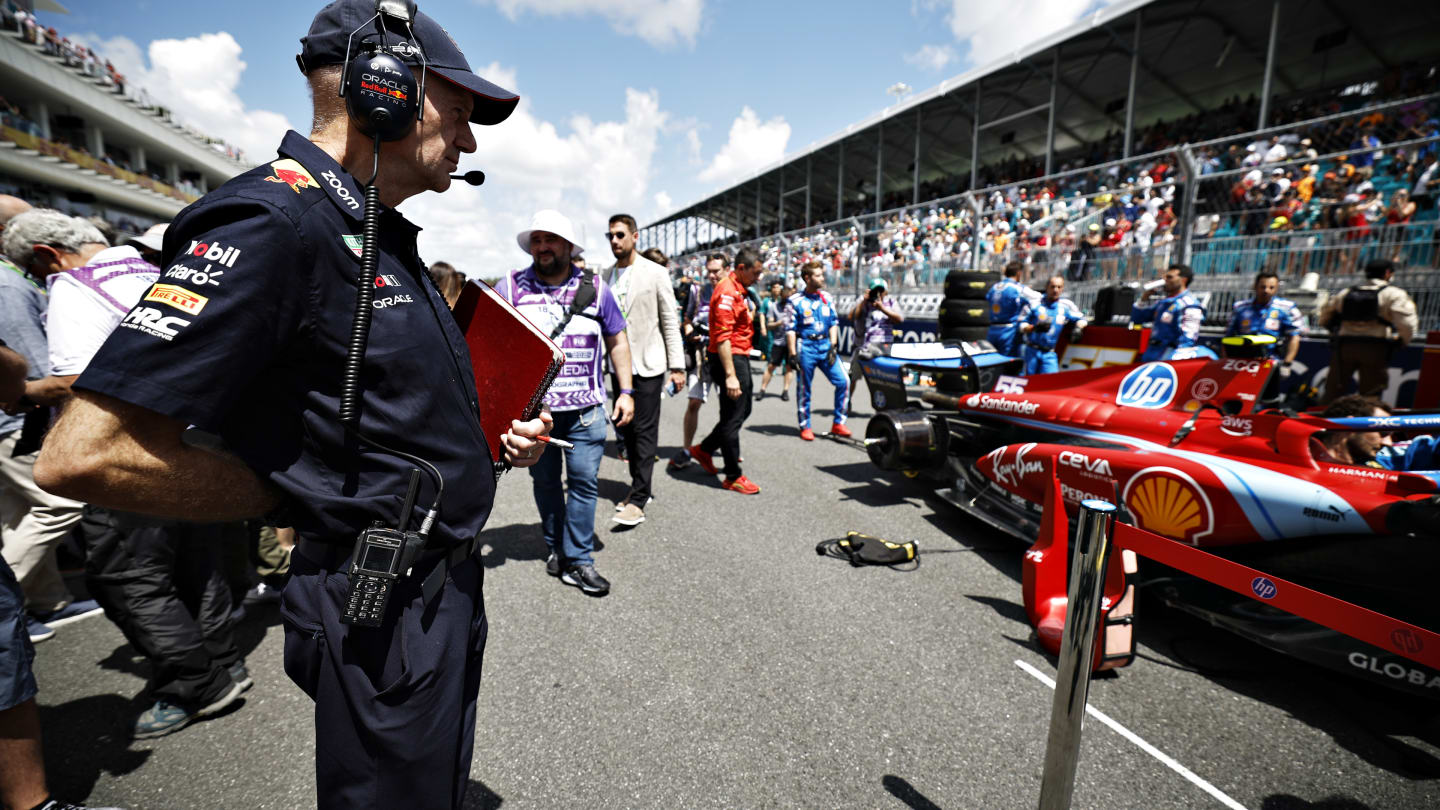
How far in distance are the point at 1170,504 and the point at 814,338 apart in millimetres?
4102

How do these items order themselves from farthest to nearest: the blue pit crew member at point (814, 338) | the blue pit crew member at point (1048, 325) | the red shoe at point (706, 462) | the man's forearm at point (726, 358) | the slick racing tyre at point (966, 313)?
the slick racing tyre at point (966, 313) < the blue pit crew member at point (1048, 325) < the blue pit crew member at point (814, 338) < the red shoe at point (706, 462) < the man's forearm at point (726, 358)

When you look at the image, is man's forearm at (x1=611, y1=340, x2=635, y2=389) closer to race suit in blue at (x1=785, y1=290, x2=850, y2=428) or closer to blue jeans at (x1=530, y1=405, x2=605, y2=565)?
blue jeans at (x1=530, y1=405, x2=605, y2=565)

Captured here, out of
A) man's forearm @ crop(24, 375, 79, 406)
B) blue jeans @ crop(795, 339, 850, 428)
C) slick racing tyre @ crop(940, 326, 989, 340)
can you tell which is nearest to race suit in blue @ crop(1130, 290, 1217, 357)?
slick racing tyre @ crop(940, 326, 989, 340)

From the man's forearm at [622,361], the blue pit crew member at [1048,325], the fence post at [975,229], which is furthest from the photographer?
the fence post at [975,229]

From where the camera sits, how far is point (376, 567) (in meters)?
0.98

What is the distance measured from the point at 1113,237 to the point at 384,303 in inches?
398

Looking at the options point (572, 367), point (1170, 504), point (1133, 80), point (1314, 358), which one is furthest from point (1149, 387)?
point (1133, 80)

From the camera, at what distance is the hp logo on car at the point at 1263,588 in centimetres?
173

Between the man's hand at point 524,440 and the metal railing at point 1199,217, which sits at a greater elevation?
the metal railing at point 1199,217

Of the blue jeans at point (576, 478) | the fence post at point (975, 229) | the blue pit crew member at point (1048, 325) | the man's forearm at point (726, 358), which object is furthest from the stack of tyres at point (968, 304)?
the blue jeans at point (576, 478)

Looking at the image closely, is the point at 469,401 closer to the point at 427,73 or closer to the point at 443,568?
the point at 443,568

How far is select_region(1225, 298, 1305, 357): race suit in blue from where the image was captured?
627 cm

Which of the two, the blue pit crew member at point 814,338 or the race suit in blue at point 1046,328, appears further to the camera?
the race suit in blue at point 1046,328

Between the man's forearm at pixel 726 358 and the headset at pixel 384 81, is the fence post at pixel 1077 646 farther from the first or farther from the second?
the man's forearm at pixel 726 358
